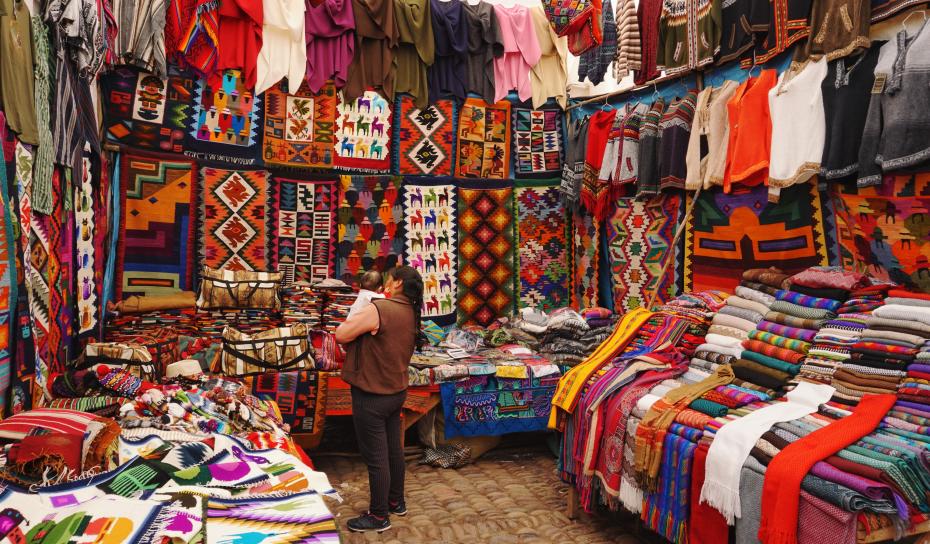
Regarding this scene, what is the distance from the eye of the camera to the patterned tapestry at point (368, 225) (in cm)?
554

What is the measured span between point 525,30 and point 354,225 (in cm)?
236

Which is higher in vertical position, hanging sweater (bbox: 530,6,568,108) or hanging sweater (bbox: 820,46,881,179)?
hanging sweater (bbox: 530,6,568,108)

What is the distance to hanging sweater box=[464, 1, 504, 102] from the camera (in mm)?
5836

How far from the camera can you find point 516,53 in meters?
6.01

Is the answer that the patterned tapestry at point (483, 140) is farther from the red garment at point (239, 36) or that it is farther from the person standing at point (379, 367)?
the person standing at point (379, 367)

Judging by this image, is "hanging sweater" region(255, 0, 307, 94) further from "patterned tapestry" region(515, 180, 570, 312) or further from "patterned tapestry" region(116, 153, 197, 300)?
"patterned tapestry" region(515, 180, 570, 312)

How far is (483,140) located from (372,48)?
126 cm

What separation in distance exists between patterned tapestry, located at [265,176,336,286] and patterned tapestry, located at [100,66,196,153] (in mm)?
817

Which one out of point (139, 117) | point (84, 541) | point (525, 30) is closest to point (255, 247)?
point (139, 117)

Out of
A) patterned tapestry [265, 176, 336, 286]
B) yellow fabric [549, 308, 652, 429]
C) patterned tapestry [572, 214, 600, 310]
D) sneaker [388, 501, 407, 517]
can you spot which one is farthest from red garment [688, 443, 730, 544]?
patterned tapestry [265, 176, 336, 286]

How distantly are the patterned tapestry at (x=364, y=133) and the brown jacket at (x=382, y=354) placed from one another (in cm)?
258

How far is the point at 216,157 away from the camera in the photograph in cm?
520

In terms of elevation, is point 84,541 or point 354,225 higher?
point 354,225

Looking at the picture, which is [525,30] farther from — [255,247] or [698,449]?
[698,449]
